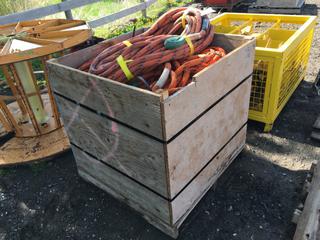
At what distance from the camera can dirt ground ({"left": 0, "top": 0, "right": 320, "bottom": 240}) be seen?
97.3 inches

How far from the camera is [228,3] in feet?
28.1

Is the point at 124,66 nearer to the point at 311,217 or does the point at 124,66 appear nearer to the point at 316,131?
the point at 311,217

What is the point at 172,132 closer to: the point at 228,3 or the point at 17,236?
the point at 17,236

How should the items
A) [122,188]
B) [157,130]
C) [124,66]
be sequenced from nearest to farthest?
[157,130], [124,66], [122,188]

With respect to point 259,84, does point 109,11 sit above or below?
below

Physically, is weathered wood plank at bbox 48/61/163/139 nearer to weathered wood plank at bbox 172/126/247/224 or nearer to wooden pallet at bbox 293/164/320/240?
weathered wood plank at bbox 172/126/247/224

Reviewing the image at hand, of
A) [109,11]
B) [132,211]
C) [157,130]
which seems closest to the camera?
[157,130]

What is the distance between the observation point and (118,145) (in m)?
2.22

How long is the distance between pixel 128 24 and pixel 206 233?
7038 mm

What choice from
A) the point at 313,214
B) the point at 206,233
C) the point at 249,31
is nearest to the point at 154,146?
the point at 206,233

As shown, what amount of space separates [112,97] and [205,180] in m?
1.19

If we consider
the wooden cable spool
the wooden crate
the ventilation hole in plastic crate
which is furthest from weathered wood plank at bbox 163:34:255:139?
the wooden cable spool

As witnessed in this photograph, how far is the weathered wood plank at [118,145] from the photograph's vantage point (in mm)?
2010

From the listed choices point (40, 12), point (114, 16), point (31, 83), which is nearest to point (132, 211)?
point (31, 83)
